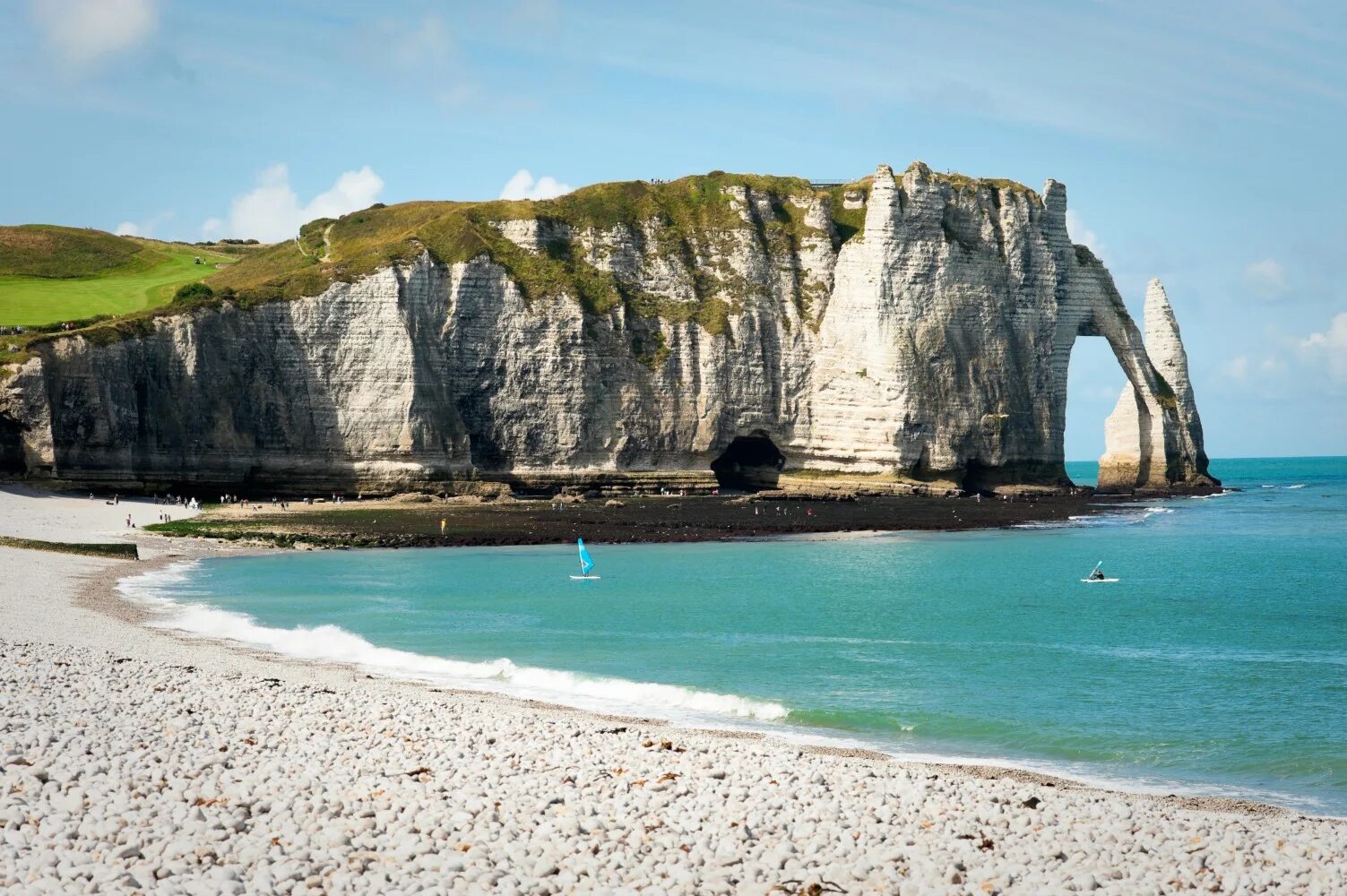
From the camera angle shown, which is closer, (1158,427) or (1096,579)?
(1096,579)

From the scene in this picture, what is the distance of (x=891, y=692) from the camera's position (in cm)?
2005

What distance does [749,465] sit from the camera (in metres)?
79.2

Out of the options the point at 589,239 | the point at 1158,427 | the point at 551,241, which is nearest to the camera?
the point at 551,241

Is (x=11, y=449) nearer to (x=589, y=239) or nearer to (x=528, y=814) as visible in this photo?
(x=589, y=239)

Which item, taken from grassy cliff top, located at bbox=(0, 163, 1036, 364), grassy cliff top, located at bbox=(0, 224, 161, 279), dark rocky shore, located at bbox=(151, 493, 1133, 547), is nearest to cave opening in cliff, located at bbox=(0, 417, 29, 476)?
dark rocky shore, located at bbox=(151, 493, 1133, 547)

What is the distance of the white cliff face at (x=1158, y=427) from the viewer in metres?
83.2

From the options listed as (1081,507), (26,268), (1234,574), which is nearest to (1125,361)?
(1081,507)

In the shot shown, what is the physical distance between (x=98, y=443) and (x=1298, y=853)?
57.9m

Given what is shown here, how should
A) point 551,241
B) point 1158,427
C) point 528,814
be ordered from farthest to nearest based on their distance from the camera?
point 1158,427 < point 551,241 < point 528,814

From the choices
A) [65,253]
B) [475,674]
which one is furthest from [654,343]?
[475,674]

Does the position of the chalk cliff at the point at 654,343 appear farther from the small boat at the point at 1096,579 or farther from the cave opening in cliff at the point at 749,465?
the small boat at the point at 1096,579

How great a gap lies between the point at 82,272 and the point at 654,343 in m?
38.2

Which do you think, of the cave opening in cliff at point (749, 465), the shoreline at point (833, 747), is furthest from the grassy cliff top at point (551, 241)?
the shoreline at point (833, 747)

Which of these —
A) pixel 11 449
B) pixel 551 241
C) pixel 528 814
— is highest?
pixel 551 241
